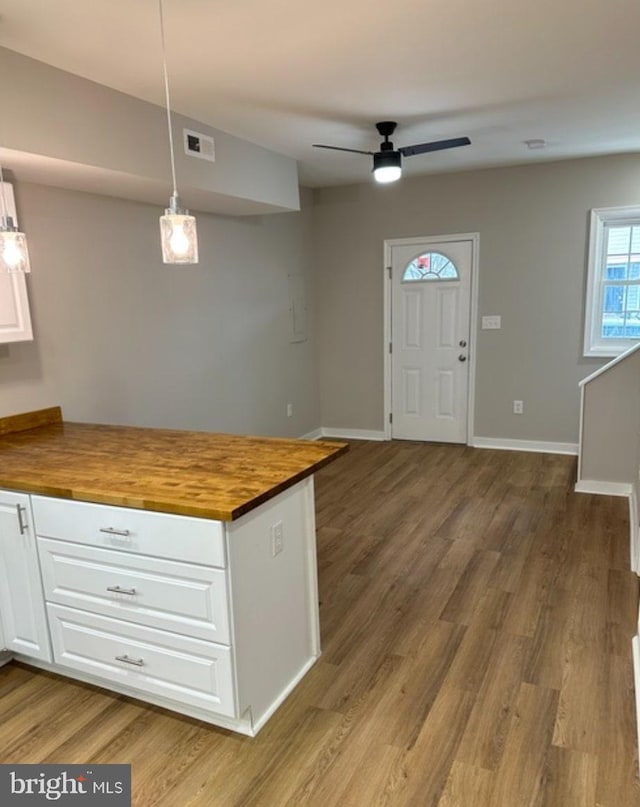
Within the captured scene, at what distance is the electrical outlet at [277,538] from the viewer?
2.06m

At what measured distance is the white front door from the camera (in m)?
5.51

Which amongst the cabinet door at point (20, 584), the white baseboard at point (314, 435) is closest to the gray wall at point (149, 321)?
Answer: the white baseboard at point (314, 435)

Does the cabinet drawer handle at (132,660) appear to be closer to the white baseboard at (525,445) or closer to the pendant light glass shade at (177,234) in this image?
the pendant light glass shade at (177,234)

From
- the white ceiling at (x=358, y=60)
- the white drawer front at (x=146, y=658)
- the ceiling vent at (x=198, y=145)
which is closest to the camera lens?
the white drawer front at (x=146, y=658)

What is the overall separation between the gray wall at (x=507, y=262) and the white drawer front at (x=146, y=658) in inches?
166

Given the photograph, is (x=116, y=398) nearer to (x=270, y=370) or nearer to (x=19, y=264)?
(x=19, y=264)

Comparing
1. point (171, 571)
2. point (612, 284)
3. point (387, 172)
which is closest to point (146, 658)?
point (171, 571)

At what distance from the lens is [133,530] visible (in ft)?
6.35

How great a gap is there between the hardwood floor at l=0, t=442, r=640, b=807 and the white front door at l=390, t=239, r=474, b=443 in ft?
7.53

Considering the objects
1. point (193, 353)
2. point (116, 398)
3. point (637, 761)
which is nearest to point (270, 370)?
point (193, 353)

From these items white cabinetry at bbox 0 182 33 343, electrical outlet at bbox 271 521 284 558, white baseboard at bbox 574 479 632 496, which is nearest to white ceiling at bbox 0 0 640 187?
white cabinetry at bbox 0 182 33 343

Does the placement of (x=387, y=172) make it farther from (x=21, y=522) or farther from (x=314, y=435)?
(x=314, y=435)

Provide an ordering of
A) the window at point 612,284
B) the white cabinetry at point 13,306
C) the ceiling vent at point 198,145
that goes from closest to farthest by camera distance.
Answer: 1. the white cabinetry at point 13,306
2. the ceiling vent at point 198,145
3. the window at point 612,284

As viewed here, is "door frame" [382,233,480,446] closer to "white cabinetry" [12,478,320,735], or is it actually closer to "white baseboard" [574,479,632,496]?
"white baseboard" [574,479,632,496]
